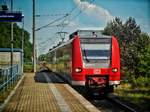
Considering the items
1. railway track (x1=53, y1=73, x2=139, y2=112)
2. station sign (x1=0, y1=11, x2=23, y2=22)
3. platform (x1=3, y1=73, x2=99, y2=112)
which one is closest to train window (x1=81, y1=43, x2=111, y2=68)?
railway track (x1=53, y1=73, x2=139, y2=112)

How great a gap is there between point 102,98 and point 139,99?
222cm

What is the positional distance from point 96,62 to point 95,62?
0.15 feet

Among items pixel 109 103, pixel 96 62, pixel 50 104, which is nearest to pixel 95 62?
pixel 96 62

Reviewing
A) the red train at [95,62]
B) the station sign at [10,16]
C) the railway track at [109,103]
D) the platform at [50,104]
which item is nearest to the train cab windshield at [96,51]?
the red train at [95,62]

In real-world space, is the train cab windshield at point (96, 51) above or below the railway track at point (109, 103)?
above

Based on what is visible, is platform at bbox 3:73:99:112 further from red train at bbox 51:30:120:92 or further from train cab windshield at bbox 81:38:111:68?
train cab windshield at bbox 81:38:111:68

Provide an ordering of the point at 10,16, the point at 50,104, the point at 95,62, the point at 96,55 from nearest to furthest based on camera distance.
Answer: the point at 50,104
the point at 10,16
the point at 95,62
the point at 96,55

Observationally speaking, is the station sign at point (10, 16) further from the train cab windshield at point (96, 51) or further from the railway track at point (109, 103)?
the railway track at point (109, 103)

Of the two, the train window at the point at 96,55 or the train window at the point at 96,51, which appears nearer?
the train window at the point at 96,55

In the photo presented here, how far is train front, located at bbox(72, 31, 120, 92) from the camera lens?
786 inches

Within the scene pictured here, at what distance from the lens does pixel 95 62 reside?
797 inches

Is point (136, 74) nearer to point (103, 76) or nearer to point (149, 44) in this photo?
point (149, 44)

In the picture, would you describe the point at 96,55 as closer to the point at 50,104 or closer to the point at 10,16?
the point at 10,16

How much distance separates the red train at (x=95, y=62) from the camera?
787 inches
